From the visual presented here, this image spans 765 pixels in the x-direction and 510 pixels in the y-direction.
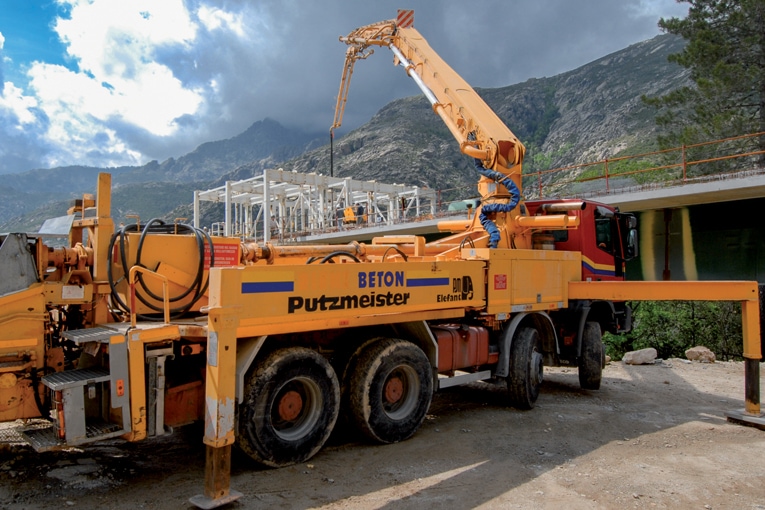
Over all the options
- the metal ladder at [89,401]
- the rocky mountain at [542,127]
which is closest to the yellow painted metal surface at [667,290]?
the metal ladder at [89,401]

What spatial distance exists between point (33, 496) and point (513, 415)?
5.54 m

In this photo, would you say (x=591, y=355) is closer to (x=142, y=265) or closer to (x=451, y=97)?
(x=451, y=97)

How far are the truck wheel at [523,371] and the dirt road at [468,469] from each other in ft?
0.72

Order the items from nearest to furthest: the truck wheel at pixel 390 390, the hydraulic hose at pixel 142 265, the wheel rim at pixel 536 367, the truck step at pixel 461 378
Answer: the hydraulic hose at pixel 142 265, the truck wheel at pixel 390 390, the truck step at pixel 461 378, the wheel rim at pixel 536 367

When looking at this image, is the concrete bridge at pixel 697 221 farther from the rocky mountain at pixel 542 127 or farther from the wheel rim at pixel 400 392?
the rocky mountain at pixel 542 127

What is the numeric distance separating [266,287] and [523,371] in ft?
14.2

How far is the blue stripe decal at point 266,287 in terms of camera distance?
467 centimetres

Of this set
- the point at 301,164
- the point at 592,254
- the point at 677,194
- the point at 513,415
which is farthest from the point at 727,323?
the point at 301,164

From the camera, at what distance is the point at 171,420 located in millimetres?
4816

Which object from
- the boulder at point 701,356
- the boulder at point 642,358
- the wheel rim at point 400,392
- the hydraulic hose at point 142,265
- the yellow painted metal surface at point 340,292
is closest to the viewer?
the yellow painted metal surface at point 340,292

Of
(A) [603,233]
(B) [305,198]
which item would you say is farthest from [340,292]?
(B) [305,198]

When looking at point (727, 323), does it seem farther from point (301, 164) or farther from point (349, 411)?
point (301, 164)

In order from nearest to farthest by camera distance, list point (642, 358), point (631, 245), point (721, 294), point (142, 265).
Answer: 1. point (142, 265)
2. point (721, 294)
3. point (631, 245)
4. point (642, 358)

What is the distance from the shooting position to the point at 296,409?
5293 millimetres
